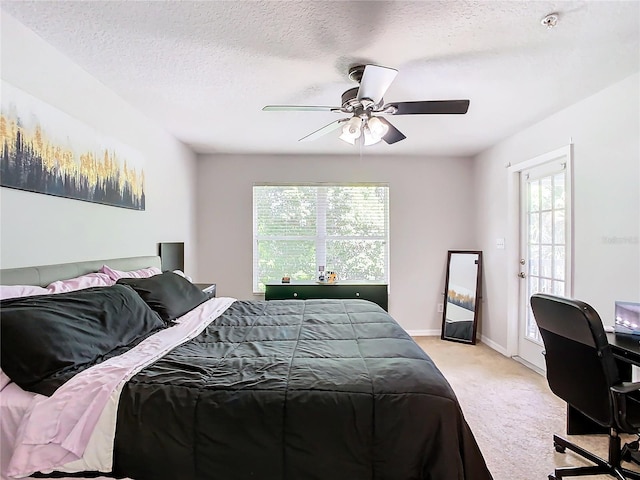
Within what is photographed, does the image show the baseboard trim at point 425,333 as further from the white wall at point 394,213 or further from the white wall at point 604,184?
the white wall at point 604,184

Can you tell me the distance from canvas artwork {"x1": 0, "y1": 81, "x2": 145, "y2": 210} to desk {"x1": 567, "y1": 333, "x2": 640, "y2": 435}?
315 cm

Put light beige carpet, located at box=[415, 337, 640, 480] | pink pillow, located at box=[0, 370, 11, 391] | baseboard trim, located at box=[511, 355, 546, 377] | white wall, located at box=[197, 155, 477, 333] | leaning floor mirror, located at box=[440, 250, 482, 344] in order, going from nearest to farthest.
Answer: pink pillow, located at box=[0, 370, 11, 391] < light beige carpet, located at box=[415, 337, 640, 480] < baseboard trim, located at box=[511, 355, 546, 377] < leaning floor mirror, located at box=[440, 250, 482, 344] < white wall, located at box=[197, 155, 477, 333]

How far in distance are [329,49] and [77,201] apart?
71.4 inches

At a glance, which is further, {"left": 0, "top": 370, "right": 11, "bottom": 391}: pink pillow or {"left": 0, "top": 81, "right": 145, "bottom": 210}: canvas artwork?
{"left": 0, "top": 81, "right": 145, "bottom": 210}: canvas artwork

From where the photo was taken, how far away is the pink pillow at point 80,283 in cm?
192

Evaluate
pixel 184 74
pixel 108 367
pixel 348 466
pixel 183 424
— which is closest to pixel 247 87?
pixel 184 74

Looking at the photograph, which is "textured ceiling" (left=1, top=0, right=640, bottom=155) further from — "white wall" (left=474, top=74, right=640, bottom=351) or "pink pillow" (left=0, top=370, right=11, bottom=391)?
"pink pillow" (left=0, top=370, right=11, bottom=391)

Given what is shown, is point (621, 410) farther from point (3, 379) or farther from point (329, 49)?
point (3, 379)

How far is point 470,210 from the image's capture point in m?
4.92

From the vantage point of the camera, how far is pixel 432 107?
2.38 meters

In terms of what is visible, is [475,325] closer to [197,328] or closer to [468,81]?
[468,81]

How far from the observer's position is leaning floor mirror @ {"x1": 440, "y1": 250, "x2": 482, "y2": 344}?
14.9ft

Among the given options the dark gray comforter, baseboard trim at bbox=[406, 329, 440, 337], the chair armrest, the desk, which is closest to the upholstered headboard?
the dark gray comforter

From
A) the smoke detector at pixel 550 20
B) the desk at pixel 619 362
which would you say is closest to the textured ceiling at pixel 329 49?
the smoke detector at pixel 550 20
